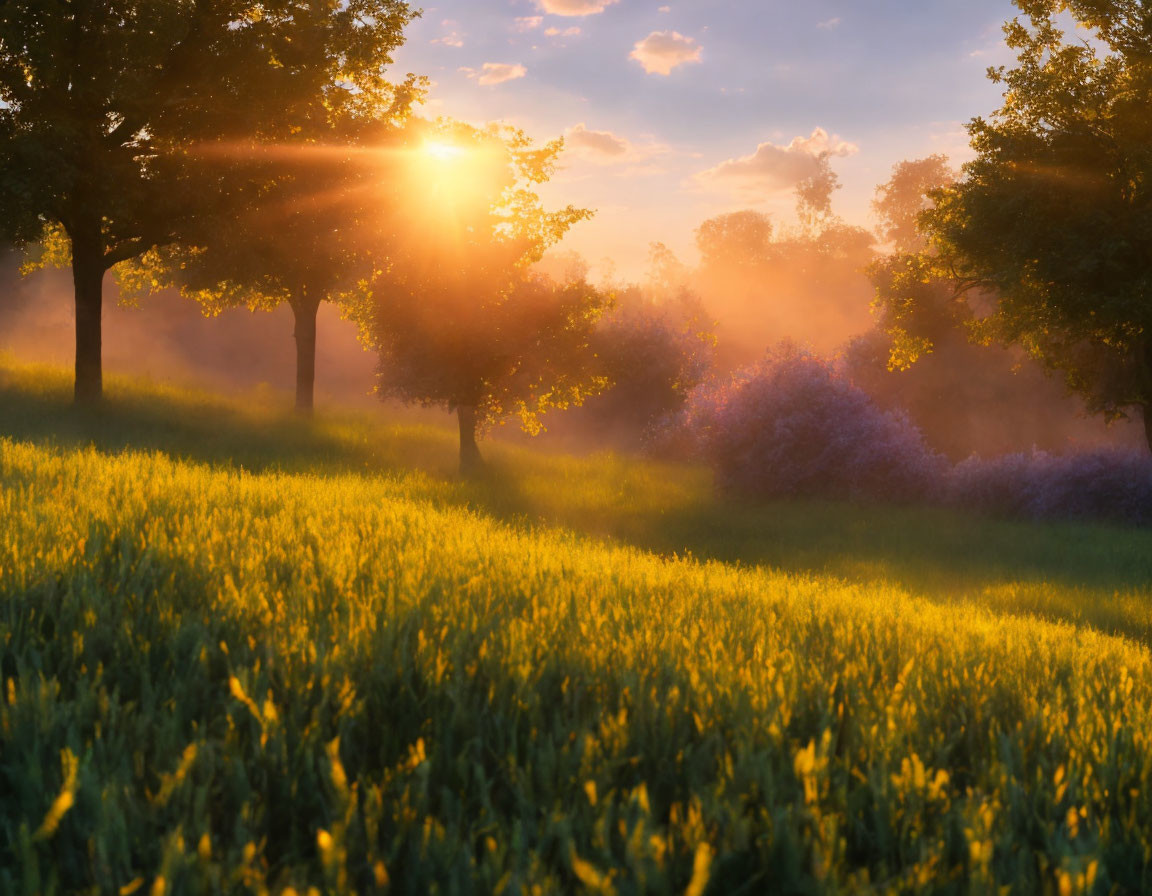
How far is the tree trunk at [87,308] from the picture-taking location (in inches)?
831

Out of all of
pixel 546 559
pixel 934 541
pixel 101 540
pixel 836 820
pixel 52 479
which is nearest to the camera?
pixel 836 820

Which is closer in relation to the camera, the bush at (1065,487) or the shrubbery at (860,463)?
the bush at (1065,487)

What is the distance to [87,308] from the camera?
21.6m

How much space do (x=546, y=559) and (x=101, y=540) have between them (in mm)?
3316

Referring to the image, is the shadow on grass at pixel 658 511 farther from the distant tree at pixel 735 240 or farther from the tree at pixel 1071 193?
the distant tree at pixel 735 240

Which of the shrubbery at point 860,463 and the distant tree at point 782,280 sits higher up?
the distant tree at point 782,280

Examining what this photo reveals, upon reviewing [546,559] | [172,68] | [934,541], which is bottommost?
[934,541]

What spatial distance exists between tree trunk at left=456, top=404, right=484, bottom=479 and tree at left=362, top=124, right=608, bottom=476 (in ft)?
0.12

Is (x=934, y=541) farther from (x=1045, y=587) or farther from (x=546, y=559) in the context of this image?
(x=546, y=559)

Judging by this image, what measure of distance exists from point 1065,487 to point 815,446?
19.0 ft

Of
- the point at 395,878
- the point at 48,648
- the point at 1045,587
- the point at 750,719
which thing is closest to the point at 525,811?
the point at 395,878

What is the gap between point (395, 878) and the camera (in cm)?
226

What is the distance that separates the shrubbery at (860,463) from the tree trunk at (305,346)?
13170mm

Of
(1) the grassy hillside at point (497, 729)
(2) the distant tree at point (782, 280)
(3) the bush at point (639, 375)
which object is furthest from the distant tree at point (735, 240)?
(1) the grassy hillside at point (497, 729)
